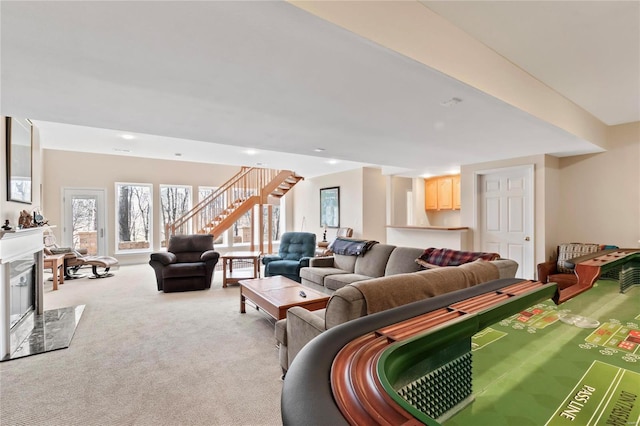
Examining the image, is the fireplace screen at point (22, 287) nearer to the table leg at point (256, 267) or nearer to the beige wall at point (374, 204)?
the table leg at point (256, 267)

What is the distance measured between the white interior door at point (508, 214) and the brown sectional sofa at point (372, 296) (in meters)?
2.84

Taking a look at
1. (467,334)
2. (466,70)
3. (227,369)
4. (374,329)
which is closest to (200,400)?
(227,369)

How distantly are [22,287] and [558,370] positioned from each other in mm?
4739

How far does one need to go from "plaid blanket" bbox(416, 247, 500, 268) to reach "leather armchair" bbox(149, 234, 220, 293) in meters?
3.31

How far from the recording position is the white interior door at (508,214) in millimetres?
4465

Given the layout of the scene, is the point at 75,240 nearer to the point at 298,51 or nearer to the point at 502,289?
the point at 298,51

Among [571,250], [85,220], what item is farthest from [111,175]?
[571,250]

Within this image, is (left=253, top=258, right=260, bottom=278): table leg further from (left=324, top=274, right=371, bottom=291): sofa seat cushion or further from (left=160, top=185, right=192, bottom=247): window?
(left=160, top=185, right=192, bottom=247): window

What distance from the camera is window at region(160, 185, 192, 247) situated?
776 cm

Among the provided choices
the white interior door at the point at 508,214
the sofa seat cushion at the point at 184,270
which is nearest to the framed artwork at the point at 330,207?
the white interior door at the point at 508,214

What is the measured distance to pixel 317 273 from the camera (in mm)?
4340

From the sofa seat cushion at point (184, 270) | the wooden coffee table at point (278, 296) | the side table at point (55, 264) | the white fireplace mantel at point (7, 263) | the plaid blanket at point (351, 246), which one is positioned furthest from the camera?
the side table at point (55, 264)

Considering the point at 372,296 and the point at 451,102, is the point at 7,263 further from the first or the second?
the point at 451,102

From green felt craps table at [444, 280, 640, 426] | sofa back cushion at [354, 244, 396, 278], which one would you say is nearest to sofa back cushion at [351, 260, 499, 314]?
green felt craps table at [444, 280, 640, 426]
